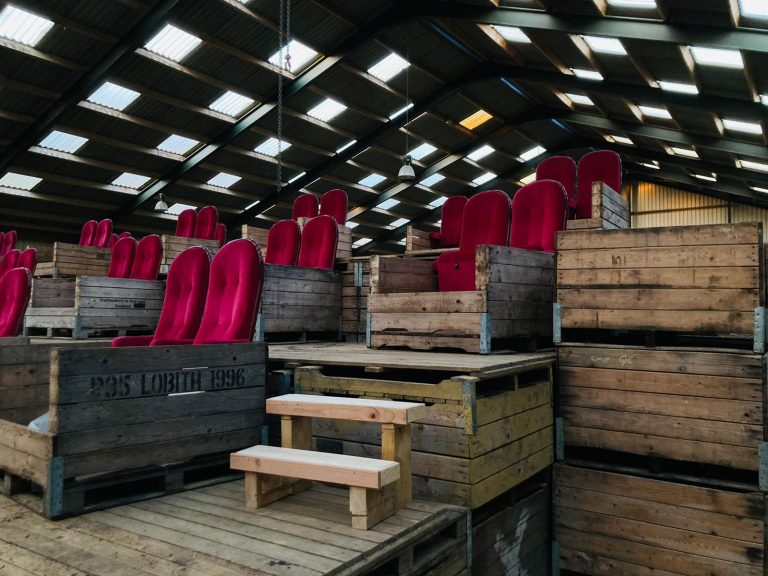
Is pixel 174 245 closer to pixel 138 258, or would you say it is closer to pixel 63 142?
pixel 138 258

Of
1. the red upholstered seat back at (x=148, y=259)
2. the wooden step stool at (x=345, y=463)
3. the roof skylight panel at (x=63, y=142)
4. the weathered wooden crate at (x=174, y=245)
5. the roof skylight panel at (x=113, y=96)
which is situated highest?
the roof skylight panel at (x=113, y=96)

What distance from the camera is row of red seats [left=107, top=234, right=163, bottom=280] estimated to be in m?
7.09

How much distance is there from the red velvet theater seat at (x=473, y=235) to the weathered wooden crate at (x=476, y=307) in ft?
1.29

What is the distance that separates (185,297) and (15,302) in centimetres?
201

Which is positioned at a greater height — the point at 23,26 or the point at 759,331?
the point at 23,26

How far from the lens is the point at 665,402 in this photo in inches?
149

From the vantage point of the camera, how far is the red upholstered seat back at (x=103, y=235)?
33.0 ft

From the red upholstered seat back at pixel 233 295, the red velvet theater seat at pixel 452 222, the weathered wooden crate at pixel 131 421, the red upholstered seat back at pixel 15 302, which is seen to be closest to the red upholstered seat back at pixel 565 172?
the red velvet theater seat at pixel 452 222

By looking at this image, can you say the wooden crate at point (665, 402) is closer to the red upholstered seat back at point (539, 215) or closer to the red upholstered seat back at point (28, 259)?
the red upholstered seat back at point (539, 215)

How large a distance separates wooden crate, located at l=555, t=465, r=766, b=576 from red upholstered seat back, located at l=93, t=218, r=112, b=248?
849cm

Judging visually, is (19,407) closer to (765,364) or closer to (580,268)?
(580,268)

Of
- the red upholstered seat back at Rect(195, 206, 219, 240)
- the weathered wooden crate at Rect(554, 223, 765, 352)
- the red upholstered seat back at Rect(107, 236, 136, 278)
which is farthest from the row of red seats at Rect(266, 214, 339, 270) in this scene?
the red upholstered seat back at Rect(195, 206, 219, 240)

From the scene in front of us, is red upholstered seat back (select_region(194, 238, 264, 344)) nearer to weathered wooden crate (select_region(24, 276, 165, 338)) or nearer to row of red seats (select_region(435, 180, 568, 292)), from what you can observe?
row of red seats (select_region(435, 180, 568, 292))

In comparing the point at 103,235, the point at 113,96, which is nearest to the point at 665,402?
the point at 103,235
